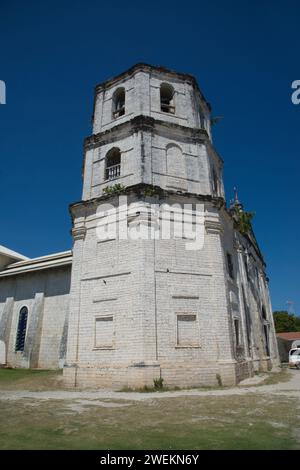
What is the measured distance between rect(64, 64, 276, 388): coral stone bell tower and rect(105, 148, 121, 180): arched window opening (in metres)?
0.06

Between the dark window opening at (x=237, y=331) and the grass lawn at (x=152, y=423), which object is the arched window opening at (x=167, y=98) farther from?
the grass lawn at (x=152, y=423)

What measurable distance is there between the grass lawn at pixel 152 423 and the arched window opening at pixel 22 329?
48.1ft

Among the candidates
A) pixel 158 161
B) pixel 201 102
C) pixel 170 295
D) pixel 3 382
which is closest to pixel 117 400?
pixel 170 295

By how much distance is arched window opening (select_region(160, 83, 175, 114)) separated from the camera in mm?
18094

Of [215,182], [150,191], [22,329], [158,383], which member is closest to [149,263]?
[150,191]

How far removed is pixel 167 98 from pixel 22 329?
1841cm

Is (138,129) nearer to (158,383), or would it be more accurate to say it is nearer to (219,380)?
(158,383)

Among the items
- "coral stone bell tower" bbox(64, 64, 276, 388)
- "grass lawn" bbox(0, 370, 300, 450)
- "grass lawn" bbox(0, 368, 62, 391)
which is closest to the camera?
"grass lawn" bbox(0, 370, 300, 450)

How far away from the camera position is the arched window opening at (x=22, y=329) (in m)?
22.8

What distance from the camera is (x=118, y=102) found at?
19.1m

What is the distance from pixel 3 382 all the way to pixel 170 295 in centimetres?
881

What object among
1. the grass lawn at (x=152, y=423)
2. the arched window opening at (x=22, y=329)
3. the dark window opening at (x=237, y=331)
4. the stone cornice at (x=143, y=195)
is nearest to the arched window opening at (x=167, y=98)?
the stone cornice at (x=143, y=195)

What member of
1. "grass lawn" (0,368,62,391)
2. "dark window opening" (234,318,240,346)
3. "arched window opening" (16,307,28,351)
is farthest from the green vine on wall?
"arched window opening" (16,307,28,351)

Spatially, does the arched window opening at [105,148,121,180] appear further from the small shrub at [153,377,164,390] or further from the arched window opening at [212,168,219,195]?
the small shrub at [153,377,164,390]
